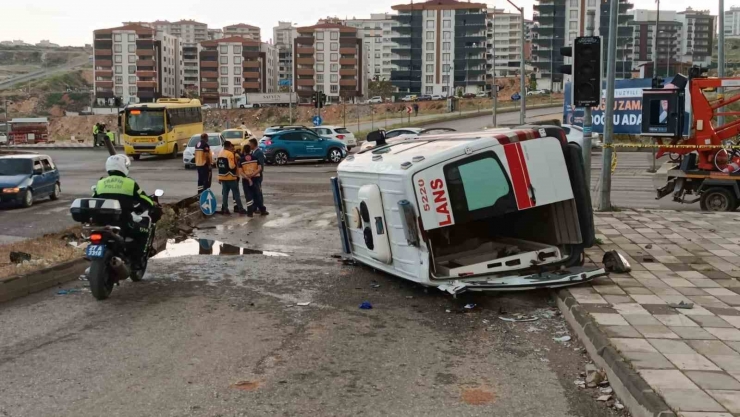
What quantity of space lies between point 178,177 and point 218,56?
125669 mm

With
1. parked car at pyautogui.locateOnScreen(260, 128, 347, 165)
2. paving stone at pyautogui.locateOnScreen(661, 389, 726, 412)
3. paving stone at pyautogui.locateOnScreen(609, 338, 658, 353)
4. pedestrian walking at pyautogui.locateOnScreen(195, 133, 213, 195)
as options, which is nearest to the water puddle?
pedestrian walking at pyautogui.locateOnScreen(195, 133, 213, 195)

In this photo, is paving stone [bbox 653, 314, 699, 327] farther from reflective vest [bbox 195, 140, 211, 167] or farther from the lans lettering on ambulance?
reflective vest [bbox 195, 140, 211, 167]

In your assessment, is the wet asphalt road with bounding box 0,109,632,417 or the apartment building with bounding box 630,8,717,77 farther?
the apartment building with bounding box 630,8,717,77

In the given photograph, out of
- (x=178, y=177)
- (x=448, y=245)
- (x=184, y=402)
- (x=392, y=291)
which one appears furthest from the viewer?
(x=178, y=177)

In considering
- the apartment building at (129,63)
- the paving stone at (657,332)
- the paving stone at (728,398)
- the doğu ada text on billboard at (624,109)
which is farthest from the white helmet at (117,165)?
the apartment building at (129,63)

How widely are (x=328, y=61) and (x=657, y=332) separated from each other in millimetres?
139257

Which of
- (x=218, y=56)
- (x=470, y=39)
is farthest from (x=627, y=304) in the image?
(x=218, y=56)

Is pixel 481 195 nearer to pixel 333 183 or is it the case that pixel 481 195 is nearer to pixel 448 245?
pixel 448 245

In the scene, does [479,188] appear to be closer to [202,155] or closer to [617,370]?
[617,370]

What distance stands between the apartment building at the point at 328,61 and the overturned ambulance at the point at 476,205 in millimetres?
Result: 133331

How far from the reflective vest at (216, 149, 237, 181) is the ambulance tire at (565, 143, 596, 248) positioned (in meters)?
10.2

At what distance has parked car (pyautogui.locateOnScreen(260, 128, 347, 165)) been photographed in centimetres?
3631

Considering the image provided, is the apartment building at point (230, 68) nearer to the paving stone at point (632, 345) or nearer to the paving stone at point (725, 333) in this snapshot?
the paving stone at point (725, 333)

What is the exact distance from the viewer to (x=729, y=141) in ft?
65.6
